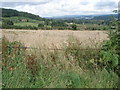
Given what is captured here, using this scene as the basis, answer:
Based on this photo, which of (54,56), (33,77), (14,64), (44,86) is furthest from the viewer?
(54,56)

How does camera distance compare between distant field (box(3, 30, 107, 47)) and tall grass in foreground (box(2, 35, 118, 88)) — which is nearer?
tall grass in foreground (box(2, 35, 118, 88))

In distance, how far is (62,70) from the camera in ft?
15.4

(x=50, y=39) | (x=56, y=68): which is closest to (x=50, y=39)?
(x=50, y=39)

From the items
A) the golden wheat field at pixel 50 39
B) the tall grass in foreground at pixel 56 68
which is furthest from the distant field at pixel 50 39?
the tall grass in foreground at pixel 56 68

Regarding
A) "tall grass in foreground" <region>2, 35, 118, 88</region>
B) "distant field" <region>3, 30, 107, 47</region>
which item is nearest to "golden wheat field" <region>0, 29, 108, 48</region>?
"distant field" <region>3, 30, 107, 47</region>

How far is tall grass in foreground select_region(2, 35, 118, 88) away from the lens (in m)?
4.19

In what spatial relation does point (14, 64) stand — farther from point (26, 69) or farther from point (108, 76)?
point (108, 76)

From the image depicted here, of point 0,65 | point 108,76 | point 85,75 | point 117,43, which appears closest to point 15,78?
point 0,65

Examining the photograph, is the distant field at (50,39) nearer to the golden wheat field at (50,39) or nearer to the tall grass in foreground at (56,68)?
the golden wheat field at (50,39)

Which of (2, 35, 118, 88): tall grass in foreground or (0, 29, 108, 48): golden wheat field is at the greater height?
(0, 29, 108, 48): golden wheat field

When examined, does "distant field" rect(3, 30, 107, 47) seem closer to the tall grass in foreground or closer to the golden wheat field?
the golden wheat field

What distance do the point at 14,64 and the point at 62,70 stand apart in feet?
4.16

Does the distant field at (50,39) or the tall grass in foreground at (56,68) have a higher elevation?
the distant field at (50,39)

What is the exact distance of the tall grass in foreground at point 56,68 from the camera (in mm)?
4188
